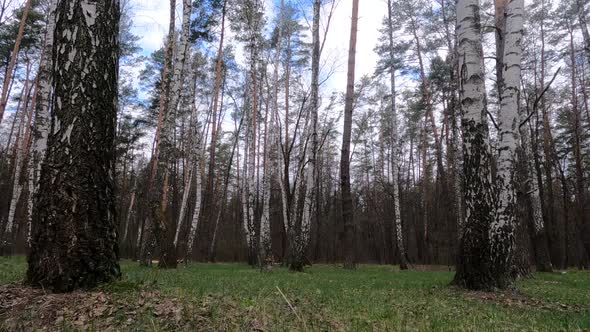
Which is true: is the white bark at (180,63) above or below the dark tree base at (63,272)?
above

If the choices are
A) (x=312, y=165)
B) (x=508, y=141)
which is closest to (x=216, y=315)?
(x=508, y=141)

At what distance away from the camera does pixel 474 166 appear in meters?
6.39

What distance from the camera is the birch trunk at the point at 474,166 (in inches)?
242

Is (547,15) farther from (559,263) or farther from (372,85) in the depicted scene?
(559,263)

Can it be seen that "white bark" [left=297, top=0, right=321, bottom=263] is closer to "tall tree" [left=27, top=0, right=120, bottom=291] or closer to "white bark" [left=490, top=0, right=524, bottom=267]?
"white bark" [left=490, top=0, right=524, bottom=267]

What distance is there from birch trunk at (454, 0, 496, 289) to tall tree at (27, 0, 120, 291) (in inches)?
211

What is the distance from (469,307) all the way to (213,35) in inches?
662

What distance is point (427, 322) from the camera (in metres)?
3.28

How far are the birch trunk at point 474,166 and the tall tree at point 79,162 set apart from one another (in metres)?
5.35

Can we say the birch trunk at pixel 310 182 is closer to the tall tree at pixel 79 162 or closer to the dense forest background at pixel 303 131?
the dense forest background at pixel 303 131

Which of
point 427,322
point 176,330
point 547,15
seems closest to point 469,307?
point 427,322

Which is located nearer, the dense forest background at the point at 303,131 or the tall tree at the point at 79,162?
the tall tree at the point at 79,162

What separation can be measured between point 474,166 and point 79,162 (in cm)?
586

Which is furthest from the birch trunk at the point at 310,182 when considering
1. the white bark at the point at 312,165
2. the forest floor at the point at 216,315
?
the forest floor at the point at 216,315
